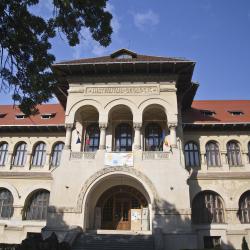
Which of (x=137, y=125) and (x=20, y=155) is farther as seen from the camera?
(x=20, y=155)

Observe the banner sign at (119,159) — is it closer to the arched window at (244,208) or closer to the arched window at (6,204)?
the arched window at (244,208)

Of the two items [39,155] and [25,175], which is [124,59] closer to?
[39,155]

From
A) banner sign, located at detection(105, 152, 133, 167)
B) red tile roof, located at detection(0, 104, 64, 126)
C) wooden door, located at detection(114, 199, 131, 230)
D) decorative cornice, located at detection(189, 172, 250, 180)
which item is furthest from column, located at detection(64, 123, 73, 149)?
decorative cornice, located at detection(189, 172, 250, 180)

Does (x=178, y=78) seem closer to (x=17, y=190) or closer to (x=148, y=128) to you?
(x=148, y=128)

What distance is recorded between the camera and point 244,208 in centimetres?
1964

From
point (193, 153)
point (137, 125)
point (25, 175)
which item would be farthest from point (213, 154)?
point (25, 175)

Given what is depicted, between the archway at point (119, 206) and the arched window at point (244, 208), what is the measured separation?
240 inches

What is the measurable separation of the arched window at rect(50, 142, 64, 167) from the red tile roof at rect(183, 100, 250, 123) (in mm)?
9489

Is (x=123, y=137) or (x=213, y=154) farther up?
(x=123, y=137)

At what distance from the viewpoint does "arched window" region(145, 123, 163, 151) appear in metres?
20.6

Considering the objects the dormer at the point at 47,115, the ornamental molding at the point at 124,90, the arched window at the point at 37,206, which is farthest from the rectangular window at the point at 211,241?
the dormer at the point at 47,115

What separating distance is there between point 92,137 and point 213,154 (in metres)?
8.69

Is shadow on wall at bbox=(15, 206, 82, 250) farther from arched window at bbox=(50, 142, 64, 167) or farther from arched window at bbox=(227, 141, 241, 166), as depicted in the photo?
arched window at bbox=(227, 141, 241, 166)

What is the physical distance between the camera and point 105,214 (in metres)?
20.0
